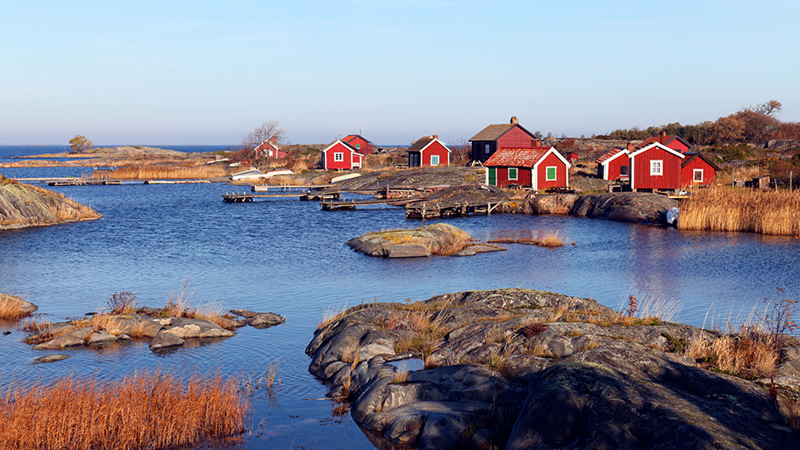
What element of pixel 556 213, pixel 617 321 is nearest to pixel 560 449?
pixel 617 321

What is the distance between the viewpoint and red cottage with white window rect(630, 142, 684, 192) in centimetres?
5847

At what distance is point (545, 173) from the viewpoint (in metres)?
64.7

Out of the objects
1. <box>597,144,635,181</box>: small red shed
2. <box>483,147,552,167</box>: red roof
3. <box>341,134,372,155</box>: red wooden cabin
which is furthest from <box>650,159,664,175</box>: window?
<box>341,134,372,155</box>: red wooden cabin

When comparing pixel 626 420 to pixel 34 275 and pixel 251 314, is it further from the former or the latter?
pixel 34 275

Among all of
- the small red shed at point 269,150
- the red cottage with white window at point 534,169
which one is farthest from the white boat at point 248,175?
the red cottage with white window at point 534,169

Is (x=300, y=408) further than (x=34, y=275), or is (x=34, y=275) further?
(x=34, y=275)

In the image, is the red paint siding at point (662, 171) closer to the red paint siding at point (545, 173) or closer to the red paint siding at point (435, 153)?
the red paint siding at point (545, 173)

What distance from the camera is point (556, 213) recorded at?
57688 mm

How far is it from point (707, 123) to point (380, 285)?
101598 millimetres

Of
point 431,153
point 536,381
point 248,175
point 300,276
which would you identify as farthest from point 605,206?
point 248,175

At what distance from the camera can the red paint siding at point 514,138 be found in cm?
8625

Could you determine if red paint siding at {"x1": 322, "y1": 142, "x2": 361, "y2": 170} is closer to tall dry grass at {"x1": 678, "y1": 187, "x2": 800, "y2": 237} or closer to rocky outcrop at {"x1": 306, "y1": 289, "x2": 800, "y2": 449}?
tall dry grass at {"x1": 678, "y1": 187, "x2": 800, "y2": 237}

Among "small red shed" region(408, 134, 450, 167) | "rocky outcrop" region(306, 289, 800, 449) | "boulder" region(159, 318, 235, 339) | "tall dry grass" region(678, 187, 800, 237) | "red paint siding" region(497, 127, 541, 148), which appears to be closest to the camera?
"rocky outcrop" region(306, 289, 800, 449)

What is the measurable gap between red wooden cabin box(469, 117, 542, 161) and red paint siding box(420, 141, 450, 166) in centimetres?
→ 454
